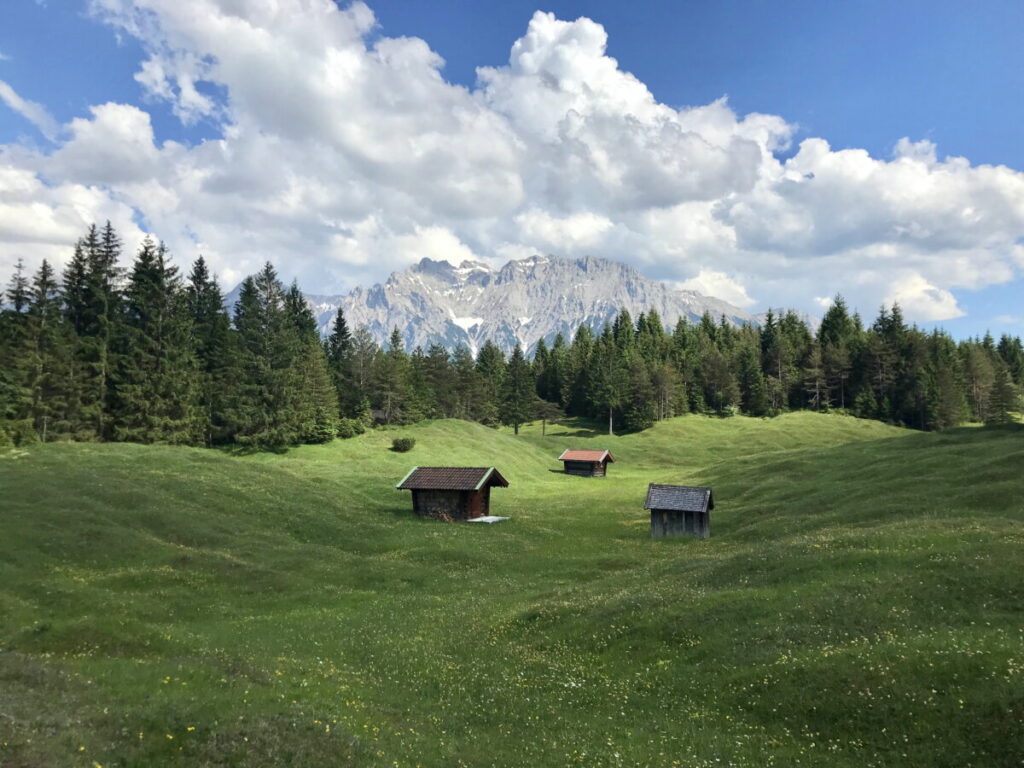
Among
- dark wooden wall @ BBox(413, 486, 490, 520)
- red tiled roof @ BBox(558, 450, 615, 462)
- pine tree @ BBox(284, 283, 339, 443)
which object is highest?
pine tree @ BBox(284, 283, 339, 443)

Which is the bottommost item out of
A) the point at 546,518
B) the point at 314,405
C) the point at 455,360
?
the point at 546,518

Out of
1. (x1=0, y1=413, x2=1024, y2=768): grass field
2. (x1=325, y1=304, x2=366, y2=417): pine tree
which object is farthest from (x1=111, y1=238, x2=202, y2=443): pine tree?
(x1=325, y1=304, x2=366, y2=417): pine tree

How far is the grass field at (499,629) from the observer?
1370cm

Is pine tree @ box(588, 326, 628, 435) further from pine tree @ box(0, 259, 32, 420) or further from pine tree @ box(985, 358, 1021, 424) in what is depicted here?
pine tree @ box(0, 259, 32, 420)

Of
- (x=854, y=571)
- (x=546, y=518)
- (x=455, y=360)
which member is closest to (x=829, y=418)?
(x=455, y=360)

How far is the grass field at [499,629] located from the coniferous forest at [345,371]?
73.8 ft

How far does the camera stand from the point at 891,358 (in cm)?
14350

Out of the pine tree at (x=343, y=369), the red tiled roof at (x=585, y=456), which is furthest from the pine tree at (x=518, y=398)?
the pine tree at (x=343, y=369)

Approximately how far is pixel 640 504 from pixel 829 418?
92.1 metres

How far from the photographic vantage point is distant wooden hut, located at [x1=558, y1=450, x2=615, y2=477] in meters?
99.8

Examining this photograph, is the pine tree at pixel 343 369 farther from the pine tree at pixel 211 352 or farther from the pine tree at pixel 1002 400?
the pine tree at pixel 1002 400

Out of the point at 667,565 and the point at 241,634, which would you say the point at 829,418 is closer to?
the point at 667,565

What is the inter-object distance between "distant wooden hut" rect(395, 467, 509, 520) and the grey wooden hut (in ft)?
56.7

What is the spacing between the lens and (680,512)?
5050cm
